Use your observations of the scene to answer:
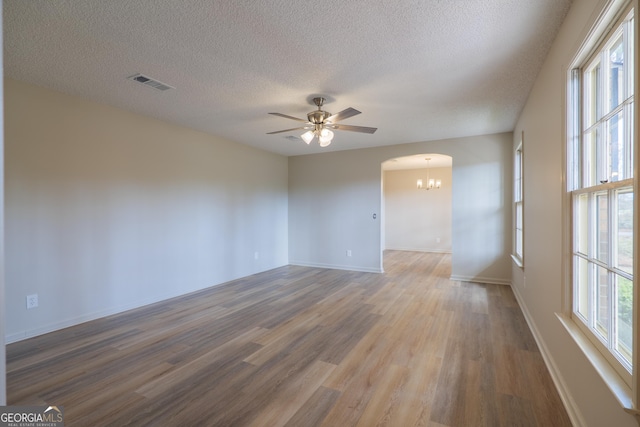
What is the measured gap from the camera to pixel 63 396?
1.98 meters

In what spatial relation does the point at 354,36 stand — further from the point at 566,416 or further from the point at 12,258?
the point at 12,258

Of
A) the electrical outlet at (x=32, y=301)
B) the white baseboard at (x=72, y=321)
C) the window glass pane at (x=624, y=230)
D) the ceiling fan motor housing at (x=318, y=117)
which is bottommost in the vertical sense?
the white baseboard at (x=72, y=321)

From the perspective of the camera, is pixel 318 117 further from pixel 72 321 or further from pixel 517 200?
pixel 72 321

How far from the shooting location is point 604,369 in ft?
4.41

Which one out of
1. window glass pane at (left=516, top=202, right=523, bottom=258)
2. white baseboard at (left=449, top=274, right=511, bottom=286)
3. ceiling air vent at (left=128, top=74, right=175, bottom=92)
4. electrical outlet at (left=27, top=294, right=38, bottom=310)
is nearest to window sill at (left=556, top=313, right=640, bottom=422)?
window glass pane at (left=516, top=202, right=523, bottom=258)

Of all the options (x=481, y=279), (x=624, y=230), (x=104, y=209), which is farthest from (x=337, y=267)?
(x=624, y=230)

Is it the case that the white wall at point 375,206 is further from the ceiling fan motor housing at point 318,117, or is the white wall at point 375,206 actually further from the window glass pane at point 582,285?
the window glass pane at point 582,285

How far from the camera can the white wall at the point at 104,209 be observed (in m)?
2.83

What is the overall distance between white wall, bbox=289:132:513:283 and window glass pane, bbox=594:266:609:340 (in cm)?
356

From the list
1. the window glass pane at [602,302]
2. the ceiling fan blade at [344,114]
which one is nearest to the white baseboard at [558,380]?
the window glass pane at [602,302]

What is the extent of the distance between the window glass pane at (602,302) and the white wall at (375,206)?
11.7 feet

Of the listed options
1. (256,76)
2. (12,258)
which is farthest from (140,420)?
(256,76)

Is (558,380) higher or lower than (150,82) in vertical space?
lower

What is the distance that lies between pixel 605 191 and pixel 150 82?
3654 millimetres
